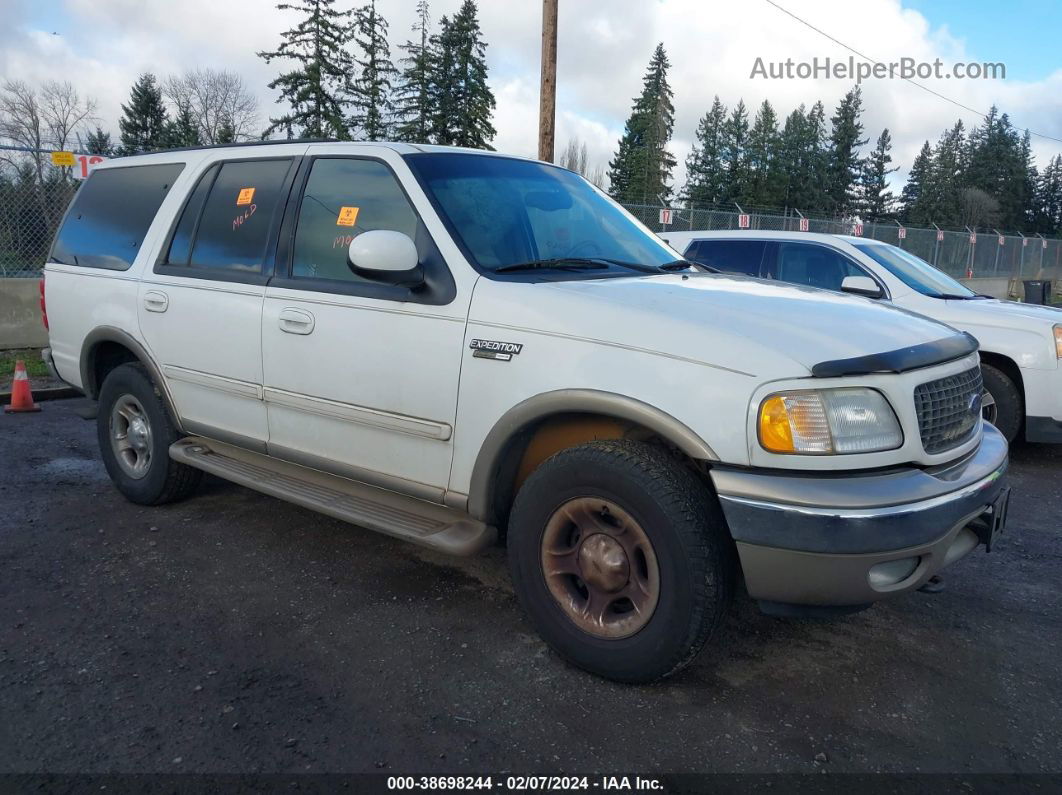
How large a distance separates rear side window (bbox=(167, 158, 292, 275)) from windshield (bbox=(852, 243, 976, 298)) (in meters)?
5.42

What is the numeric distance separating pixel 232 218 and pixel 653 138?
58.6 metres

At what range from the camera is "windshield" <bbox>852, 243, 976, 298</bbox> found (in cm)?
728

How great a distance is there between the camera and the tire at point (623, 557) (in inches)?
108

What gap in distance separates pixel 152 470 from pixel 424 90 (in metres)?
44.2

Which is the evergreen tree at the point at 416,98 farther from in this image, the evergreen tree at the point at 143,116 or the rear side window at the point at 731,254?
the rear side window at the point at 731,254

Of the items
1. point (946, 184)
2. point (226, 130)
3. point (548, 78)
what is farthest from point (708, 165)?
point (548, 78)

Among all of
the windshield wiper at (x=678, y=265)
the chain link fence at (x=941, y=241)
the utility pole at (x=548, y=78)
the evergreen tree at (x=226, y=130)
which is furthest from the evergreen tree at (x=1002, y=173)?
the windshield wiper at (x=678, y=265)

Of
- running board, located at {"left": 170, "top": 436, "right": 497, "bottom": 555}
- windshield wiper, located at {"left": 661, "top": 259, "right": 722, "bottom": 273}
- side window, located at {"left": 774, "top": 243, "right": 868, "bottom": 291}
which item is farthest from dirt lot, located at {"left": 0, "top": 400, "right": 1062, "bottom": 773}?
side window, located at {"left": 774, "top": 243, "right": 868, "bottom": 291}

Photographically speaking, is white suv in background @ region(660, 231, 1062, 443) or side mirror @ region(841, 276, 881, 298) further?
white suv in background @ region(660, 231, 1062, 443)

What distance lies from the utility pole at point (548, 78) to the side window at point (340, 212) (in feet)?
28.8

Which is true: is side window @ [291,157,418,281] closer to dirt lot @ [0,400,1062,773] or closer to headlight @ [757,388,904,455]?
dirt lot @ [0,400,1062,773]

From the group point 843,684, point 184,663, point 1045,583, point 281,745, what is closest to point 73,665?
point 184,663

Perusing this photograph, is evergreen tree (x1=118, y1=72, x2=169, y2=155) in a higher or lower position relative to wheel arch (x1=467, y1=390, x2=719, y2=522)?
higher

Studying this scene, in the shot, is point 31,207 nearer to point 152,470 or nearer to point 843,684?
point 152,470
